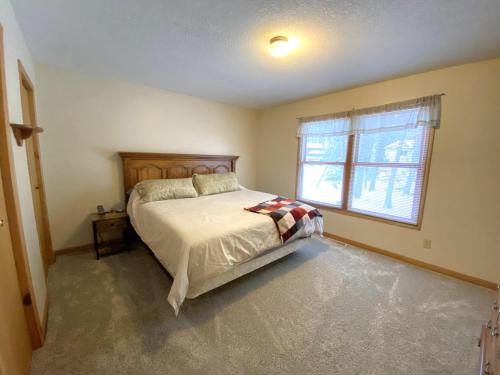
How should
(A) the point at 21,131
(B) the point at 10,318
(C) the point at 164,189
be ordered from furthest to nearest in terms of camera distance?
(C) the point at 164,189 → (A) the point at 21,131 → (B) the point at 10,318

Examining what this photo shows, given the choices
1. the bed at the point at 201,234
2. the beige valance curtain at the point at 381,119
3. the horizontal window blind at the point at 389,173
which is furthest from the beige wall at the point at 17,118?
the horizontal window blind at the point at 389,173

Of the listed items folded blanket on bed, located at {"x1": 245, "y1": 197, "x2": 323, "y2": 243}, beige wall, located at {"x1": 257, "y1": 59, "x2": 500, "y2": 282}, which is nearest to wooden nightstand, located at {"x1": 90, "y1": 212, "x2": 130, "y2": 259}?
folded blanket on bed, located at {"x1": 245, "y1": 197, "x2": 323, "y2": 243}

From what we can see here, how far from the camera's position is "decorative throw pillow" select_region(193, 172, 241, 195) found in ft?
10.4

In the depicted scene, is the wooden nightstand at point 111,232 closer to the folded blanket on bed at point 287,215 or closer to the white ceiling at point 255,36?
the folded blanket on bed at point 287,215

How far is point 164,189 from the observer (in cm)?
273

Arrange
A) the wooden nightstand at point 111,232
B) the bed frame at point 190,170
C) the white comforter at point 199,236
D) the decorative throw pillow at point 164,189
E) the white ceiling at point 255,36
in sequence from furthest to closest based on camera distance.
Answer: the decorative throw pillow at point 164,189 → the wooden nightstand at point 111,232 → the bed frame at point 190,170 → the white comforter at point 199,236 → the white ceiling at point 255,36

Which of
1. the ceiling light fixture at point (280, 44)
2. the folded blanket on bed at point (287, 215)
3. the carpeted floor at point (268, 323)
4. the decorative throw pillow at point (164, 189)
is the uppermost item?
the ceiling light fixture at point (280, 44)

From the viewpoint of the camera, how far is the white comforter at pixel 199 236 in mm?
1521

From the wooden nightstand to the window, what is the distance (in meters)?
2.98

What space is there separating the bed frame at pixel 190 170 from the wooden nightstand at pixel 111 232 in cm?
45

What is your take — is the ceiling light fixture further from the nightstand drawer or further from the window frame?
the nightstand drawer

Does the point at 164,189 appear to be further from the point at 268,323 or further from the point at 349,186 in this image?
the point at 349,186

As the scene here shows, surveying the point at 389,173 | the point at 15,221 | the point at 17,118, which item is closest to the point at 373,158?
the point at 389,173

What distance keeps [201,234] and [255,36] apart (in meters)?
1.75
